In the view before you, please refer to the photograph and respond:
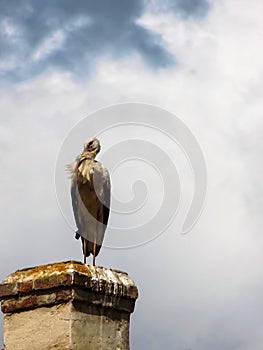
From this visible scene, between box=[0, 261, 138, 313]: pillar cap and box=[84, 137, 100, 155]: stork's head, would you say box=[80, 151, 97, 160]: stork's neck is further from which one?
box=[0, 261, 138, 313]: pillar cap

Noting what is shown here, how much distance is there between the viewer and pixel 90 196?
803 cm

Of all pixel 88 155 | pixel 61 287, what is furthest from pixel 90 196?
pixel 61 287

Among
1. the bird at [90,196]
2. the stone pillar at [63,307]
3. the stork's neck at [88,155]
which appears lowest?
the stone pillar at [63,307]

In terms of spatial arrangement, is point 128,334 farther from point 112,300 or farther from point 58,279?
point 58,279

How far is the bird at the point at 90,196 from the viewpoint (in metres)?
7.64

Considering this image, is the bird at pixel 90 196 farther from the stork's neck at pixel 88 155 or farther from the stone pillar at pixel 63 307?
the stone pillar at pixel 63 307

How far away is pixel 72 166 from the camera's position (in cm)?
753

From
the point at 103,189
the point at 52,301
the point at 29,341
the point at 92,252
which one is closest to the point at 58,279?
the point at 52,301

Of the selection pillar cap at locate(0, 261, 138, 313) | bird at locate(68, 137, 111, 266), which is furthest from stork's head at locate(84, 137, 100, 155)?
pillar cap at locate(0, 261, 138, 313)

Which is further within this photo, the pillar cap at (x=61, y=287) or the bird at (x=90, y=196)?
the bird at (x=90, y=196)

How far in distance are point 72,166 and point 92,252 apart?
0.86m

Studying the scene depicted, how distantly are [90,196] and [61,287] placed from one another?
3512 mm

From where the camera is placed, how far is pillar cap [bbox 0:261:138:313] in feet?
14.9

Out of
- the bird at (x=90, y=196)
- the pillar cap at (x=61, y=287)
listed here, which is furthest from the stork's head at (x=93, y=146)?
the pillar cap at (x=61, y=287)
